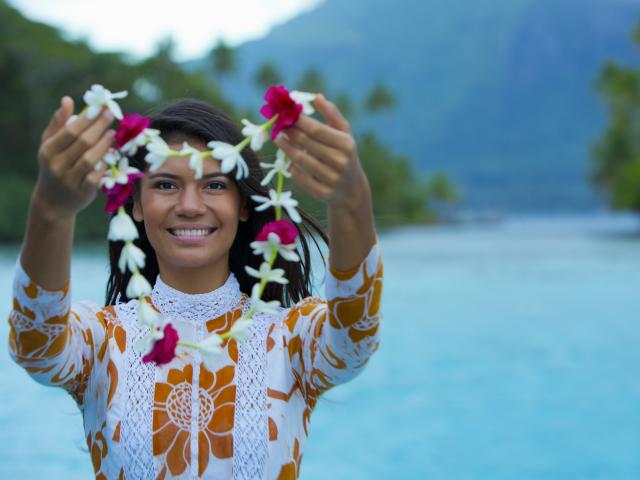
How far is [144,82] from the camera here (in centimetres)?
3186

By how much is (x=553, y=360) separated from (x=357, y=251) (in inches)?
339

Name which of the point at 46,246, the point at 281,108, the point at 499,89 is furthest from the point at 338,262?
the point at 499,89

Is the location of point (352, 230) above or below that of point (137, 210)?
below

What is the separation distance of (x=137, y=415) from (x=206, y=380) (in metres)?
0.15

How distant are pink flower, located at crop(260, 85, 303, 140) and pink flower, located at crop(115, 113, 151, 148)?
8.7 inches

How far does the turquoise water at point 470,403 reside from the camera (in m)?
6.80

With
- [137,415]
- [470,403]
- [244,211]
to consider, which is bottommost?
[137,415]

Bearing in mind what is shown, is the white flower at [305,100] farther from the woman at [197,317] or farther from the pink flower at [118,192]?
the pink flower at [118,192]

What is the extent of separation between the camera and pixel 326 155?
1417 mm

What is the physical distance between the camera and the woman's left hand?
1413mm

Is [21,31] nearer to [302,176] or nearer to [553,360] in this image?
[553,360]

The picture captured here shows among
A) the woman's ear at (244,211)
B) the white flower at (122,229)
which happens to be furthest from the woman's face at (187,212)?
the white flower at (122,229)

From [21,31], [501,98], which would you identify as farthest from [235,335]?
[501,98]

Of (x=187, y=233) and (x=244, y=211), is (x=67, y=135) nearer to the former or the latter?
(x=187, y=233)
